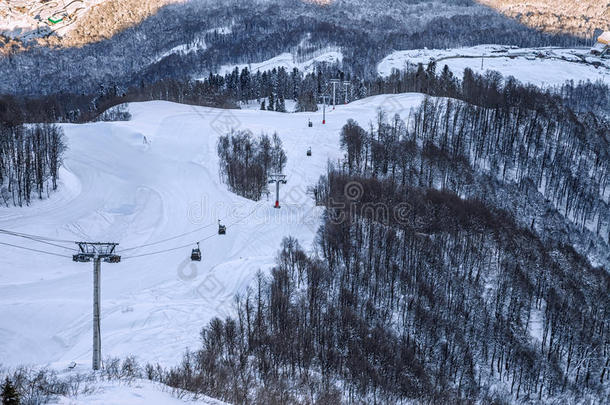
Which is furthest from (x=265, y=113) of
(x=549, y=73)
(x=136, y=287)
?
(x=549, y=73)

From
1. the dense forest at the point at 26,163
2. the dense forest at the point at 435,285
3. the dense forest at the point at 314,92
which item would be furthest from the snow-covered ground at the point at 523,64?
the dense forest at the point at 26,163

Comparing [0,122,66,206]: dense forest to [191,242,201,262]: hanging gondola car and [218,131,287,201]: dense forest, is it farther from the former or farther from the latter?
[191,242,201,262]: hanging gondola car

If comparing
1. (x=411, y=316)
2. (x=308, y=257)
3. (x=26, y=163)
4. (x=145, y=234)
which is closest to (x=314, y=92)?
(x=26, y=163)

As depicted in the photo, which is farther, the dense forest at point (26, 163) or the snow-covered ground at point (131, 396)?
the dense forest at point (26, 163)

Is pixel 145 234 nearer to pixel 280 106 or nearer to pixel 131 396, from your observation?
pixel 131 396

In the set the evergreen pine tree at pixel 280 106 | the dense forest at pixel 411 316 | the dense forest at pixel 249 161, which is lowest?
the dense forest at pixel 411 316

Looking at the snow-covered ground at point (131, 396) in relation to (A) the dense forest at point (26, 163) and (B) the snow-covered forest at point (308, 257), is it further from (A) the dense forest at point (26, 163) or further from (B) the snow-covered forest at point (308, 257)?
(A) the dense forest at point (26, 163)
